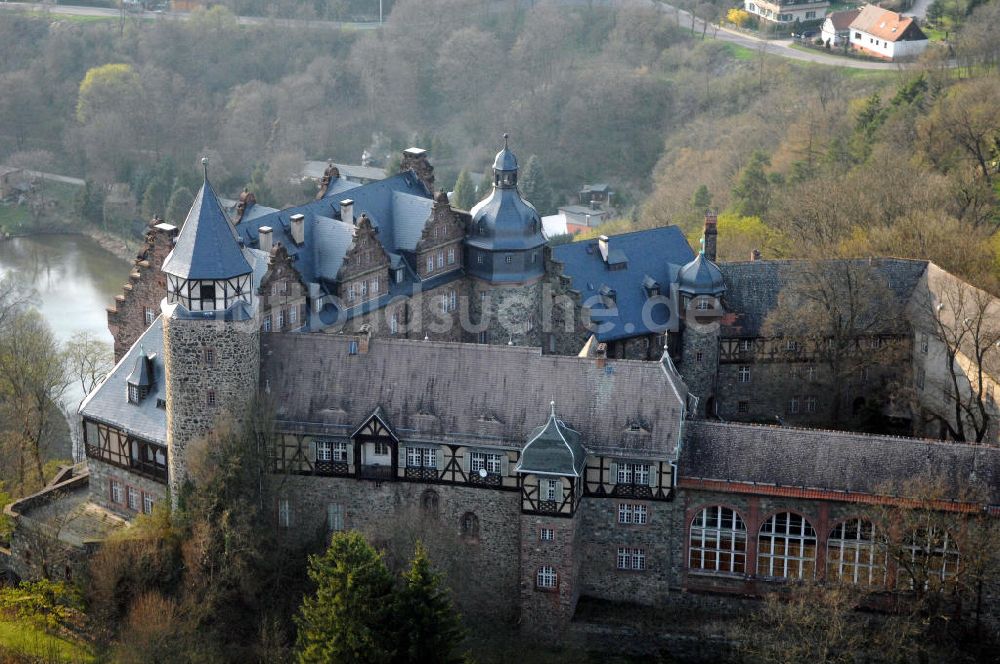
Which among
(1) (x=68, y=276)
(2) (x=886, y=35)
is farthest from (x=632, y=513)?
(2) (x=886, y=35)

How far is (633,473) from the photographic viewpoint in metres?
49.1

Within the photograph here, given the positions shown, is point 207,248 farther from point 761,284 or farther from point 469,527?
point 761,284

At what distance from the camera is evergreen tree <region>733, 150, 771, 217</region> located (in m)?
81.6

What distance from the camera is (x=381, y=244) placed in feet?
190

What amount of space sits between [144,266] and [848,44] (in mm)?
66444

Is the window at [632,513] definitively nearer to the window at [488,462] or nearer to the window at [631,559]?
the window at [631,559]

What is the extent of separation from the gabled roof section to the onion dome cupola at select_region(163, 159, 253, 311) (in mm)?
9286

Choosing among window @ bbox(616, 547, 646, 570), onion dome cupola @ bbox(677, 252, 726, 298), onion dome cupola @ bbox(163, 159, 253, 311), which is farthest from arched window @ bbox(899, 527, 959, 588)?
onion dome cupola @ bbox(163, 159, 253, 311)

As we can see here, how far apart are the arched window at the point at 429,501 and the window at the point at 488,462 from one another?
151cm

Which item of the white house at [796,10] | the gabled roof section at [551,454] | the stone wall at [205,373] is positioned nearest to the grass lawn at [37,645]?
the stone wall at [205,373]

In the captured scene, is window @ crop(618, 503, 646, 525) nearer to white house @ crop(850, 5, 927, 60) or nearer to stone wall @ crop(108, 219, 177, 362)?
stone wall @ crop(108, 219, 177, 362)

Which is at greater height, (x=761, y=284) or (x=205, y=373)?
(x=761, y=284)

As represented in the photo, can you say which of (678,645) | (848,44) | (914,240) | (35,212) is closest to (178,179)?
(35,212)

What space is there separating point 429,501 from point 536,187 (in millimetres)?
51224
